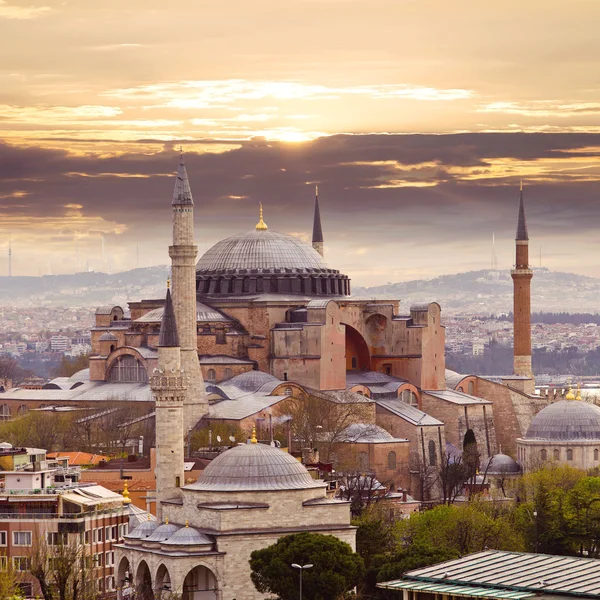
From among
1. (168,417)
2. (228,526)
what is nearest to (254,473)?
(228,526)

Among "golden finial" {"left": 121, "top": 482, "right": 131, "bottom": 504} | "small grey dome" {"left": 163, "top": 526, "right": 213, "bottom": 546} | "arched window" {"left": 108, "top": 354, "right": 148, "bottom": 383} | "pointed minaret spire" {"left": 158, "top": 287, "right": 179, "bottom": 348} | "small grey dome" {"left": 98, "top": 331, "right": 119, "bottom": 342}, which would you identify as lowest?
"small grey dome" {"left": 163, "top": 526, "right": 213, "bottom": 546}

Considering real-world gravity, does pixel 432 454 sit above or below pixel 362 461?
below

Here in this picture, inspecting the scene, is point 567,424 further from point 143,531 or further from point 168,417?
point 143,531

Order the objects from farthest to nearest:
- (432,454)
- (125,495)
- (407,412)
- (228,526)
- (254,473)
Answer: (407,412)
(432,454)
(125,495)
(254,473)
(228,526)

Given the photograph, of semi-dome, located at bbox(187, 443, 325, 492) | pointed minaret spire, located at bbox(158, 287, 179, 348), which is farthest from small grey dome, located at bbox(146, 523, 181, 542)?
pointed minaret spire, located at bbox(158, 287, 179, 348)

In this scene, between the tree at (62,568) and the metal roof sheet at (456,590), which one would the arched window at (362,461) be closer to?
the tree at (62,568)

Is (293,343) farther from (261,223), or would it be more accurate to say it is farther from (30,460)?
(30,460)

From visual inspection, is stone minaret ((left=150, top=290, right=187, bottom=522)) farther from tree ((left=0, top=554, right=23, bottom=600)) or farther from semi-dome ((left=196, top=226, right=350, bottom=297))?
semi-dome ((left=196, top=226, right=350, bottom=297))
